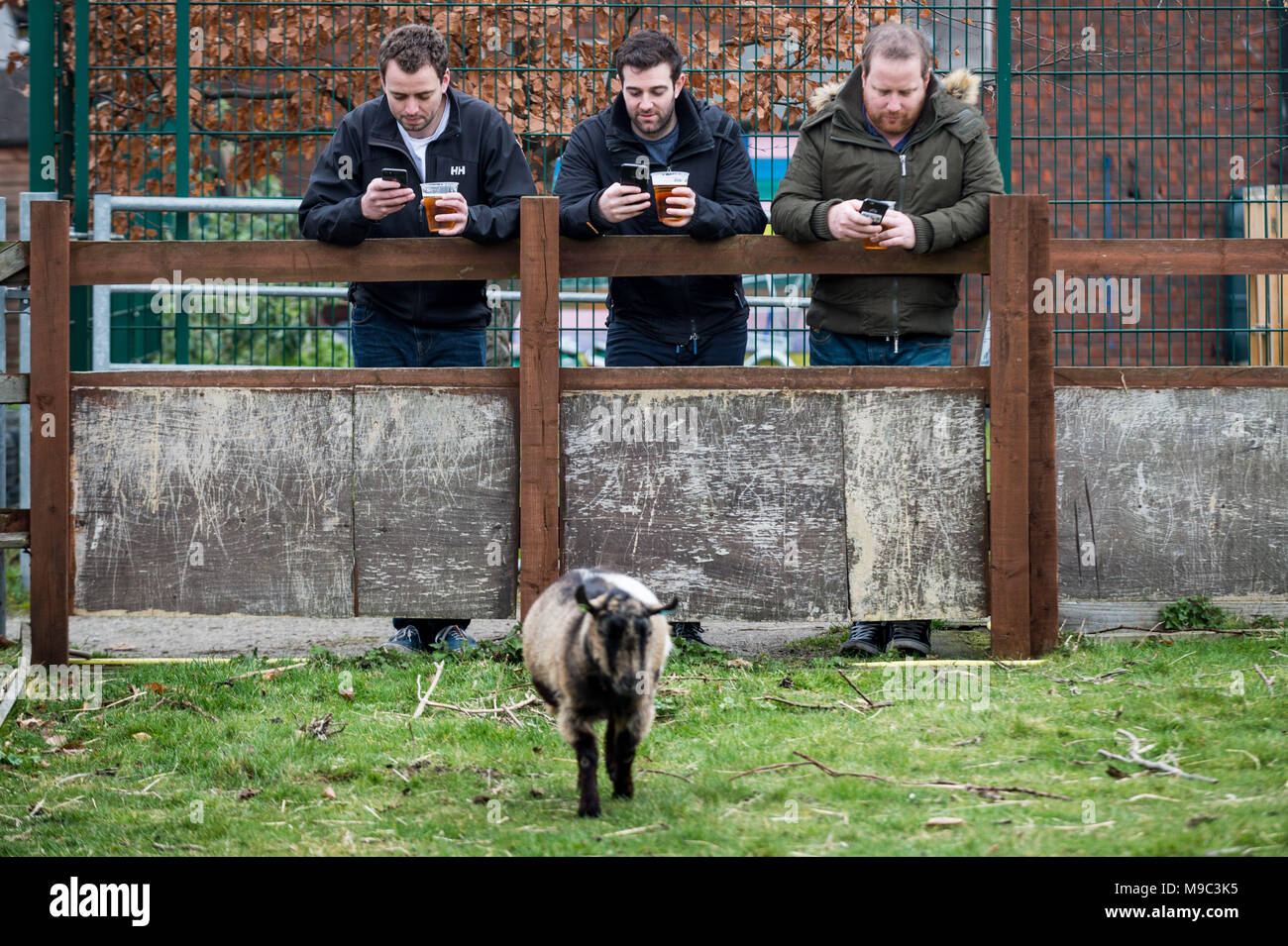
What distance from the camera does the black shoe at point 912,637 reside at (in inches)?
254

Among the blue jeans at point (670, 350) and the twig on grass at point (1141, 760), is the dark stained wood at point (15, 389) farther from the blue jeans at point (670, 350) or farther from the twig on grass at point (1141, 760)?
the twig on grass at point (1141, 760)

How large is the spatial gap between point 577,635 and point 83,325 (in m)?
5.24

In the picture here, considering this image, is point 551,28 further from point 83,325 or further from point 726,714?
point 726,714

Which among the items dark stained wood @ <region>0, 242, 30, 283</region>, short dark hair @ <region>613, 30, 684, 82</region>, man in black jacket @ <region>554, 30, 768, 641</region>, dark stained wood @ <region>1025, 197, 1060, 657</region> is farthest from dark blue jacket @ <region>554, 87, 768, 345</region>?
dark stained wood @ <region>0, 242, 30, 283</region>

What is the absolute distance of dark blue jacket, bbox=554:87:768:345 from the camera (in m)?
6.57

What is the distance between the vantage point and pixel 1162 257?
640 cm

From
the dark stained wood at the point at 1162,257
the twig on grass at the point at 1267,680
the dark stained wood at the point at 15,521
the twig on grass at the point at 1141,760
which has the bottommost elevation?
the twig on grass at the point at 1141,760

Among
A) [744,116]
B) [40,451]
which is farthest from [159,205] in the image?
[744,116]

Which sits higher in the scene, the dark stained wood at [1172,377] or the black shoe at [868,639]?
the dark stained wood at [1172,377]

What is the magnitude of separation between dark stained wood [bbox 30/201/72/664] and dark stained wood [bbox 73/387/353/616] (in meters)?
0.07

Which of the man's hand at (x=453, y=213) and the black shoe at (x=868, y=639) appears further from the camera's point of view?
the black shoe at (x=868, y=639)

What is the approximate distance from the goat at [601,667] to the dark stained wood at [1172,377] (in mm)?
2709

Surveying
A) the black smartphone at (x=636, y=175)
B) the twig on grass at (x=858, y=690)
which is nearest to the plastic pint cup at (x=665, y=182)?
the black smartphone at (x=636, y=175)

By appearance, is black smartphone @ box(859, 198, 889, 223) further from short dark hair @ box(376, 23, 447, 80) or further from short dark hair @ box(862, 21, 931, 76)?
short dark hair @ box(376, 23, 447, 80)
